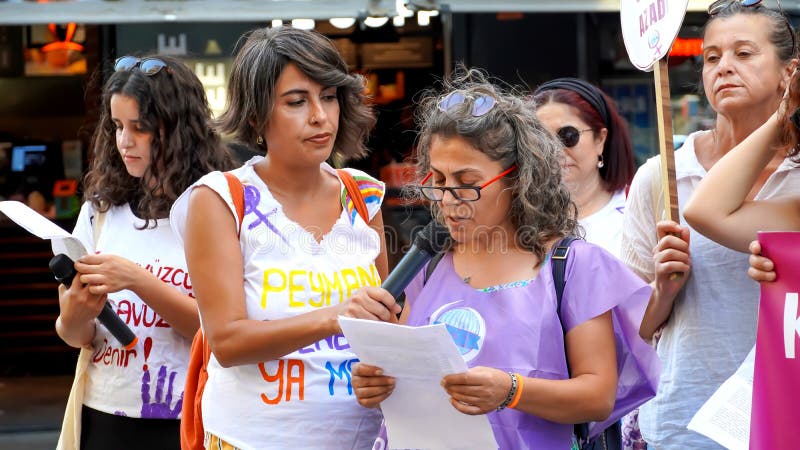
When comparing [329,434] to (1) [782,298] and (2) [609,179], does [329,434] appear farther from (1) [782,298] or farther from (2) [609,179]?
(2) [609,179]

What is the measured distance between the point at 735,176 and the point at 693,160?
0.37 metres

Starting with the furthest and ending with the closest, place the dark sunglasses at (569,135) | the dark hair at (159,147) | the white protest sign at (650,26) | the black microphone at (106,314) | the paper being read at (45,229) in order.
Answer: the dark sunglasses at (569,135) < the dark hair at (159,147) < the black microphone at (106,314) < the paper being read at (45,229) < the white protest sign at (650,26)

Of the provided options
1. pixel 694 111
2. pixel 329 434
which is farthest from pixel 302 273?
pixel 694 111

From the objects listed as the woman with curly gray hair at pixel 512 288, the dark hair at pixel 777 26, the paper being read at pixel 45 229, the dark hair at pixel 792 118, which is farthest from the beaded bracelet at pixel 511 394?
the paper being read at pixel 45 229

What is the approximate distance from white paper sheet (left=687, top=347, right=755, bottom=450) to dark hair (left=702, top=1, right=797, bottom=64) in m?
0.93

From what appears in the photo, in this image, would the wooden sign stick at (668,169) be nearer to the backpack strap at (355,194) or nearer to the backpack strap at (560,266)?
the backpack strap at (560,266)

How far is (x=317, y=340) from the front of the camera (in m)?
2.81

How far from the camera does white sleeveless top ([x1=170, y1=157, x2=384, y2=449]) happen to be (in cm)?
291

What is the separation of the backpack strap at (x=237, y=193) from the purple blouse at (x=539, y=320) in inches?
23.7

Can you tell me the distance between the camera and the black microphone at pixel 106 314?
11.5ft

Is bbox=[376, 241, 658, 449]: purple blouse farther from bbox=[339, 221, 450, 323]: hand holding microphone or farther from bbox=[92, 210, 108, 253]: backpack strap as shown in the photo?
bbox=[92, 210, 108, 253]: backpack strap

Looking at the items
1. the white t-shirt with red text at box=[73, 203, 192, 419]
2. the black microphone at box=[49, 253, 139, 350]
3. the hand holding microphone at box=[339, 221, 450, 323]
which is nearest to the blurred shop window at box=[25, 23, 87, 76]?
the white t-shirt with red text at box=[73, 203, 192, 419]

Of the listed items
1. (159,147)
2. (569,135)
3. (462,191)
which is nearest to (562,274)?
(462,191)

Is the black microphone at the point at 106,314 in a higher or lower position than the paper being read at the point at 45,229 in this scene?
lower
